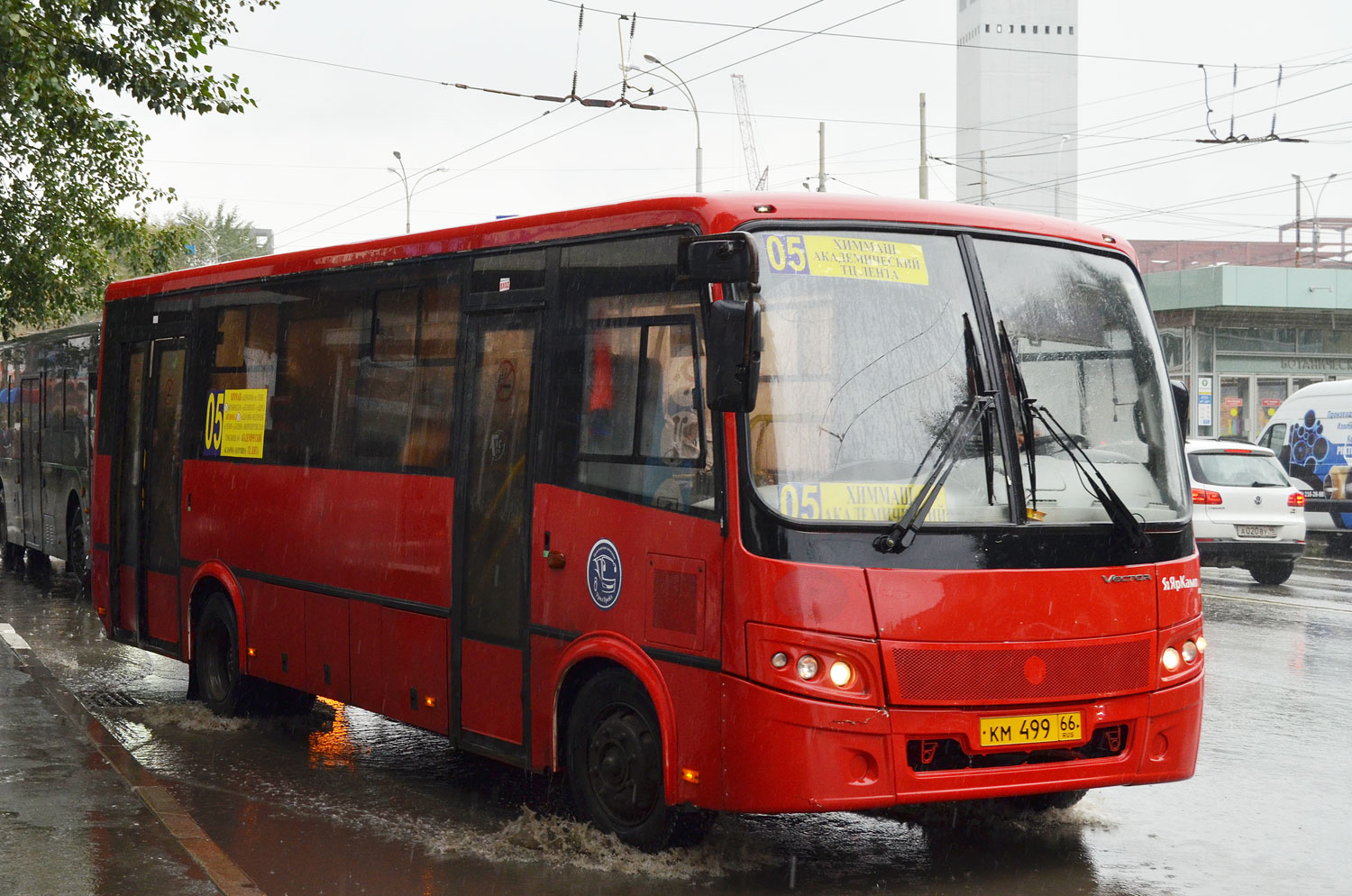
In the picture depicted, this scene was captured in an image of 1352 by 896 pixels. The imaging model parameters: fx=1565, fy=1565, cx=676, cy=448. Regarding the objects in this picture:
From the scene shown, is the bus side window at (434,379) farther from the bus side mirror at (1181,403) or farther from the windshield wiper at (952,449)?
the bus side mirror at (1181,403)

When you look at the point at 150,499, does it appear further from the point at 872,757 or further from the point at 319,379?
the point at 872,757

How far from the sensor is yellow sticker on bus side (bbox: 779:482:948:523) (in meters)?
5.70

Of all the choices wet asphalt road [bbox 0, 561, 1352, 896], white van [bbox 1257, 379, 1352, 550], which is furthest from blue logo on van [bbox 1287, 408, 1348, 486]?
wet asphalt road [bbox 0, 561, 1352, 896]

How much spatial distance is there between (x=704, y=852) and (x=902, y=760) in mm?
1094

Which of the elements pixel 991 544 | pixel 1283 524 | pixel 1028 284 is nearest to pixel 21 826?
pixel 991 544

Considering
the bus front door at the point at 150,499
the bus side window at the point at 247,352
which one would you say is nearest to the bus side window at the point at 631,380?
the bus side window at the point at 247,352

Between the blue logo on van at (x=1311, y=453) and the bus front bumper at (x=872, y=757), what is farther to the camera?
the blue logo on van at (x=1311, y=453)

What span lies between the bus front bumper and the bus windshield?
2.31 ft

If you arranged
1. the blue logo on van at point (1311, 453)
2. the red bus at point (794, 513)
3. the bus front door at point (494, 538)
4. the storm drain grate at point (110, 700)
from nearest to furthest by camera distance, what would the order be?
the red bus at point (794, 513) < the bus front door at point (494, 538) < the storm drain grate at point (110, 700) < the blue logo on van at point (1311, 453)

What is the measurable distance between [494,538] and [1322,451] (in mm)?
18880

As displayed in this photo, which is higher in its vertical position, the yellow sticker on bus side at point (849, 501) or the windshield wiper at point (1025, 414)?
the windshield wiper at point (1025, 414)

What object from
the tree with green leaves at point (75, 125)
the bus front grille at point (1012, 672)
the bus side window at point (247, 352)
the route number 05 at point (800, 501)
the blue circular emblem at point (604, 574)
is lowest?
the bus front grille at point (1012, 672)

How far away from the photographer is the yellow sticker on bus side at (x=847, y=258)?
19.5ft

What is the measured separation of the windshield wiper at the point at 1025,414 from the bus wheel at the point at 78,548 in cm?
1473
